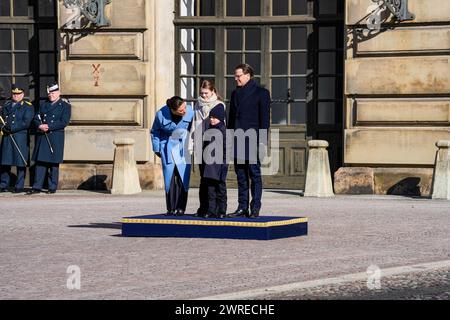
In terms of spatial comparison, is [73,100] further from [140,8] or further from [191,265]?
[191,265]

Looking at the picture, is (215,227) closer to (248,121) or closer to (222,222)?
(222,222)

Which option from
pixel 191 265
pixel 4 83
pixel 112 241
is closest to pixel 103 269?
pixel 191 265

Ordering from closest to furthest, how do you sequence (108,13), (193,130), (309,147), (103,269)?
1. (103,269)
2. (193,130)
3. (309,147)
4. (108,13)

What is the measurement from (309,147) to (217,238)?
696cm

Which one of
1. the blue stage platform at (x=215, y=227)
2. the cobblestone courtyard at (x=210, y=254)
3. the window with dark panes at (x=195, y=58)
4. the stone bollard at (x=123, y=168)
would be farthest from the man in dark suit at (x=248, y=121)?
the window with dark panes at (x=195, y=58)

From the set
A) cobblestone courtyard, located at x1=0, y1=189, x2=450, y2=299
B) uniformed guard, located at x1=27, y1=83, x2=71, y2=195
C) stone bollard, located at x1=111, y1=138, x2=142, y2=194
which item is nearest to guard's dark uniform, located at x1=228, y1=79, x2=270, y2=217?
cobblestone courtyard, located at x1=0, y1=189, x2=450, y2=299

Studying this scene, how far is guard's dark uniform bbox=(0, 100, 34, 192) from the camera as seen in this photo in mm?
20422

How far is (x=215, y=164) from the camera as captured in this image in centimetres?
1295

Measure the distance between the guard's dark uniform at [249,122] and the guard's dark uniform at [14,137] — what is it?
26.6ft

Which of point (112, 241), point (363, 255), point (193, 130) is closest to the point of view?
point (363, 255)

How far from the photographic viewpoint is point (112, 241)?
12133 mm

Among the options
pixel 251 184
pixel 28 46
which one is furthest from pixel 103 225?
pixel 28 46

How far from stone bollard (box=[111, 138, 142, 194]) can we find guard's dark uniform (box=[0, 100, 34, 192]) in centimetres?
185

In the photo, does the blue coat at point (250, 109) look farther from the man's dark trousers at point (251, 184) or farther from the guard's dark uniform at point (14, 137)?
the guard's dark uniform at point (14, 137)
